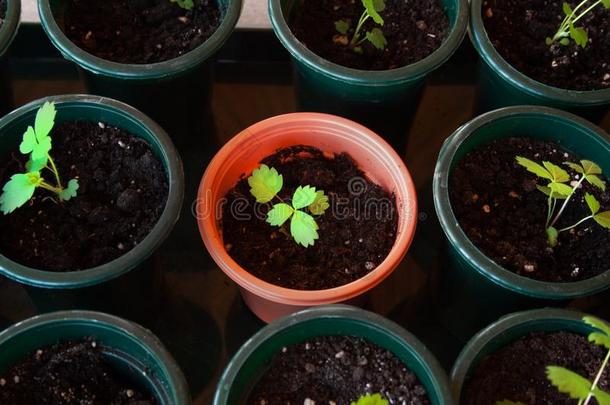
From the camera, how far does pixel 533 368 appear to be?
128 cm

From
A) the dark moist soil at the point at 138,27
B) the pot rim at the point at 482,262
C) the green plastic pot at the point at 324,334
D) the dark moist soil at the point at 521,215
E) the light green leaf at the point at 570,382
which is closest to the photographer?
the light green leaf at the point at 570,382

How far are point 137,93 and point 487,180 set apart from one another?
782 millimetres

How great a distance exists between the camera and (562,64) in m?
1.69

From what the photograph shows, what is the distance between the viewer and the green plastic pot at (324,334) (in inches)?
46.9

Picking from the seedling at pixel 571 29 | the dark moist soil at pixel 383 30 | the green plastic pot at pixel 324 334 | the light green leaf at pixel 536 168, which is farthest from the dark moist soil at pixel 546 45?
the green plastic pot at pixel 324 334

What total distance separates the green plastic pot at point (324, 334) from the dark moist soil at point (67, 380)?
172mm

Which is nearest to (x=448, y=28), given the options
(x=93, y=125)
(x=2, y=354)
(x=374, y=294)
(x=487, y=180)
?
(x=487, y=180)

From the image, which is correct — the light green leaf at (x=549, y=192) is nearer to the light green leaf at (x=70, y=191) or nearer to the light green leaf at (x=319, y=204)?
the light green leaf at (x=319, y=204)

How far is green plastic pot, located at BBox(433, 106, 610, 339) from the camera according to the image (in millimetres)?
1312

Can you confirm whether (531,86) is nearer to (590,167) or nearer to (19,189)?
(590,167)

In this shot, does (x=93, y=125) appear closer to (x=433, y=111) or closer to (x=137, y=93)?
(x=137, y=93)

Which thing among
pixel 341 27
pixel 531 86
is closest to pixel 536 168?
pixel 531 86

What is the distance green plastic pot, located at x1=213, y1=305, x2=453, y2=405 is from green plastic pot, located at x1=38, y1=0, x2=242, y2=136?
2.02 feet

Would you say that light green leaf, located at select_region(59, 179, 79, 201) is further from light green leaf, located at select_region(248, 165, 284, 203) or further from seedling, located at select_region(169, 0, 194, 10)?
seedling, located at select_region(169, 0, 194, 10)
